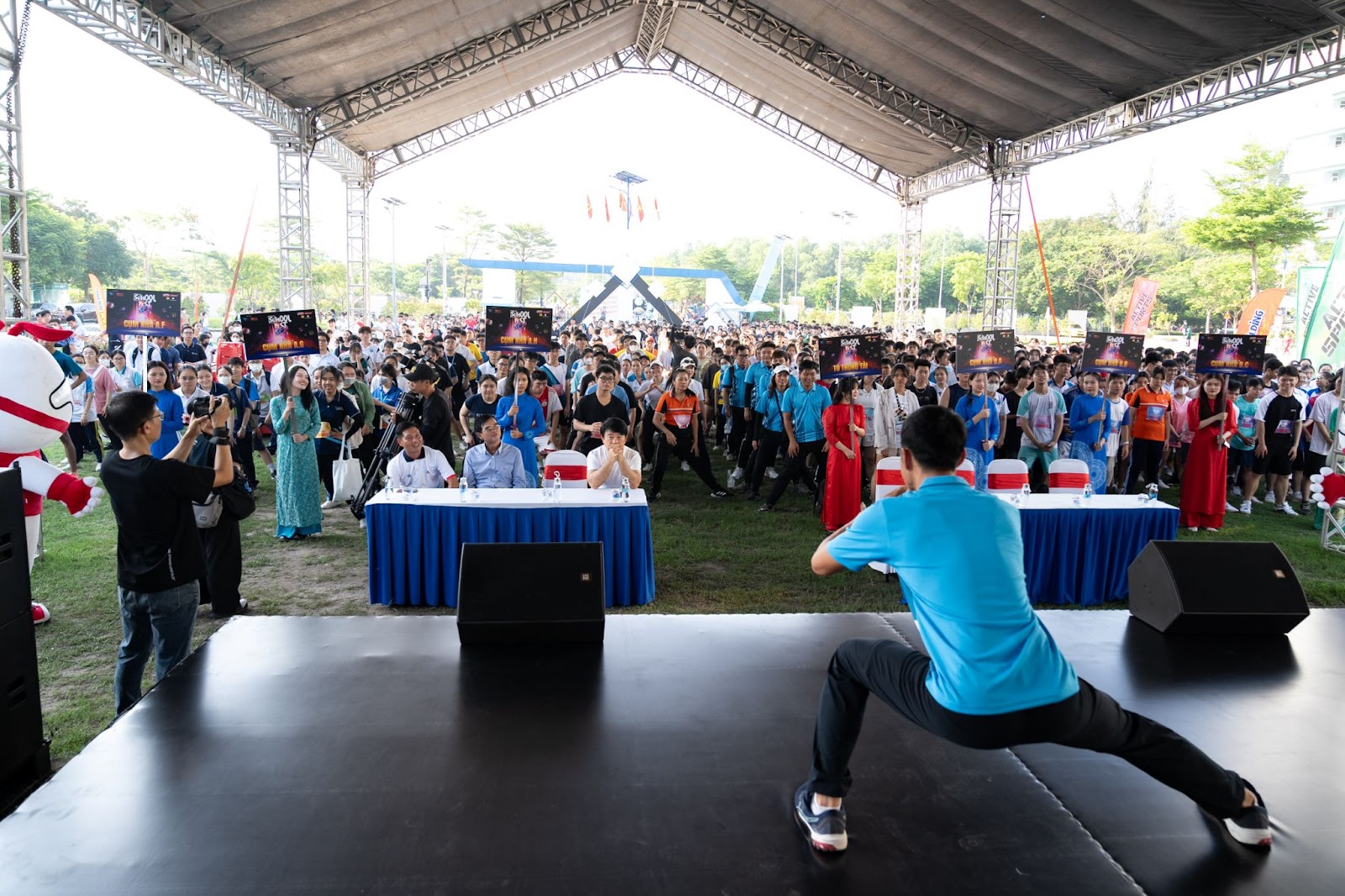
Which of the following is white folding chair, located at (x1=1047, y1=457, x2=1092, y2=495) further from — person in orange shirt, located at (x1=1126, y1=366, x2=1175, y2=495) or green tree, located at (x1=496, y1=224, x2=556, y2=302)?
green tree, located at (x1=496, y1=224, x2=556, y2=302)

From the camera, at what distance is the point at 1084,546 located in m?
6.15

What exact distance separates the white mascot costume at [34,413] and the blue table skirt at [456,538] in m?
1.90

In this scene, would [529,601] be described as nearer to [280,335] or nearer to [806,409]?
[280,335]

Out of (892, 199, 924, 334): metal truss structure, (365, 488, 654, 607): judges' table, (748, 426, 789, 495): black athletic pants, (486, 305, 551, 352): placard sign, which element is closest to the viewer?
(365, 488, 654, 607): judges' table

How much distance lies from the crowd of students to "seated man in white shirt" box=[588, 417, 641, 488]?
0.08 feet

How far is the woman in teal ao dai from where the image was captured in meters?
7.12

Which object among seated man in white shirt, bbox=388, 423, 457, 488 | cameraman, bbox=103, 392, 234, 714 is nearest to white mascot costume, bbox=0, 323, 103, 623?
cameraman, bbox=103, 392, 234, 714

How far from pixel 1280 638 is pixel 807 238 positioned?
90.5 m

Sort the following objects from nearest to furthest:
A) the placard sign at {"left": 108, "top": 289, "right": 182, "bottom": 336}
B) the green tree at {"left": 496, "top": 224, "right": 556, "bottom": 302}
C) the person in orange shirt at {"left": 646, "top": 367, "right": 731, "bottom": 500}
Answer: the person in orange shirt at {"left": 646, "top": 367, "right": 731, "bottom": 500}, the placard sign at {"left": 108, "top": 289, "right": 182, "bottom": 336}, the green tree at {"left": 496, "top": 224, "right": 556, "bottom": 302}

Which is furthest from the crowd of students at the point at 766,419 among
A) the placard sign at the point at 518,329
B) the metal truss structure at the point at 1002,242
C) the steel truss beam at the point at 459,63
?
the steel truss beam at the point at 459,63

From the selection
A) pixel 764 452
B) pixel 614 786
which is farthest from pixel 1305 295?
pixel 614 786

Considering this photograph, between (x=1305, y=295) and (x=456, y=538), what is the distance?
645 inches

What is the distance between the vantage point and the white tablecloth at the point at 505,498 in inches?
228

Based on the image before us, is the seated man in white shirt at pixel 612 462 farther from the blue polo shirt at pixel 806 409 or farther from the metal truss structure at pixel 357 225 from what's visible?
the metal truss structure at pixel 357 225
